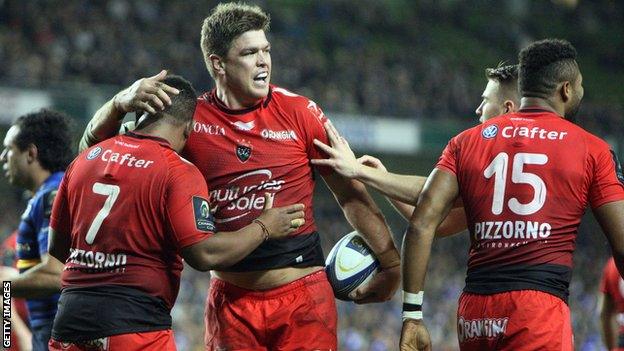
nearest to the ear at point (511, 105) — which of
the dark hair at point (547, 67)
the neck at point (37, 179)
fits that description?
the dark hair at point (547, 67)

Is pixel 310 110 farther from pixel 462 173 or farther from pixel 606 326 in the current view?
pixel 606 326

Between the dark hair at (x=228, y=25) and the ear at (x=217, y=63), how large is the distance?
20mm

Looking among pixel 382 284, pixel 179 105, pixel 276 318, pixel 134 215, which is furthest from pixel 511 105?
pixel 134 215

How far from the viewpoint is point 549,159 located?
4762mm

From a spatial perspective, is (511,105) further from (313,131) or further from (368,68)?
(368,68)

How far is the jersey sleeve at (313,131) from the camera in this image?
5.27 metres

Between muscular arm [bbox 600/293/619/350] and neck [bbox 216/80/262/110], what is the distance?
3.96 meters

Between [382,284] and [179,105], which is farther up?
[179,105]

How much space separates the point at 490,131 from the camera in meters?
4.94

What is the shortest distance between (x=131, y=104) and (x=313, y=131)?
1021 millimetres

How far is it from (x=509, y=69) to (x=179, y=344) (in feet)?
33.1

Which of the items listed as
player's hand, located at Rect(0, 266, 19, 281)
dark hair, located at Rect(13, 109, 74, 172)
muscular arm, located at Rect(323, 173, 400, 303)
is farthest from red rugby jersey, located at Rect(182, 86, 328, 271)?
player's hand, located at Rect(0, 266, 19, 281)

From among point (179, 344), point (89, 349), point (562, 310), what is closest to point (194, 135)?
point (89, 349)

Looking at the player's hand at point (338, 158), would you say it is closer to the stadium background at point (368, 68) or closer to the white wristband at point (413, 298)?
the white wristband at point (413, 298)
